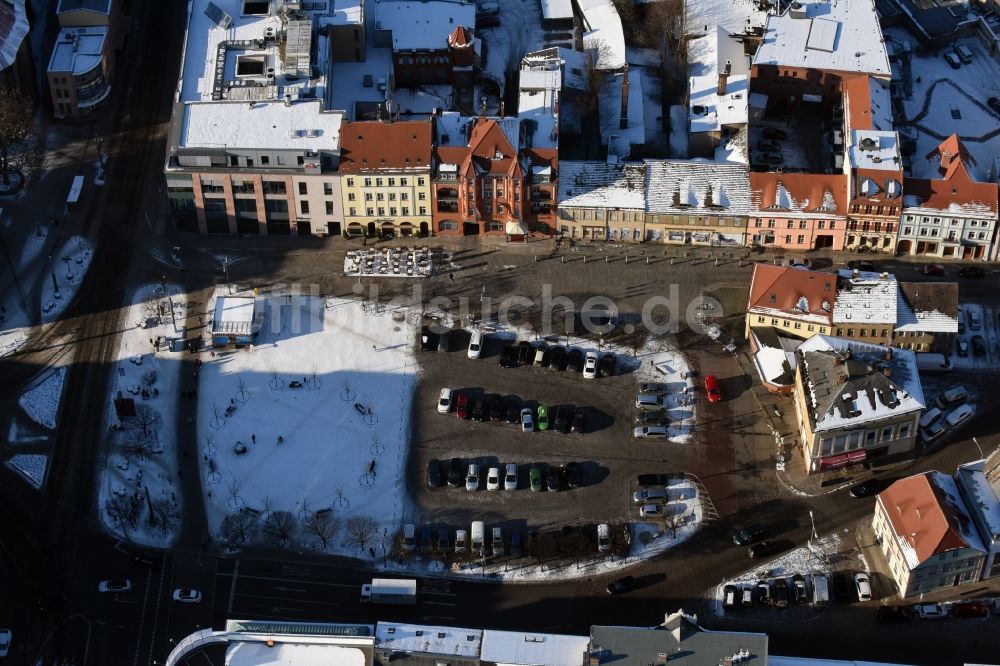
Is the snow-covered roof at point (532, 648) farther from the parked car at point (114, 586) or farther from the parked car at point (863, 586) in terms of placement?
the parked car at point (114, 586)

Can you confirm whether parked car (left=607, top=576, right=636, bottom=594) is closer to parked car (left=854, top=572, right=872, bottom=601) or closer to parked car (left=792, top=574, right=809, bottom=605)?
parked car (left=792, top=574, right=809, bottom=605)

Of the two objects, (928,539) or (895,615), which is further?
(895,615)

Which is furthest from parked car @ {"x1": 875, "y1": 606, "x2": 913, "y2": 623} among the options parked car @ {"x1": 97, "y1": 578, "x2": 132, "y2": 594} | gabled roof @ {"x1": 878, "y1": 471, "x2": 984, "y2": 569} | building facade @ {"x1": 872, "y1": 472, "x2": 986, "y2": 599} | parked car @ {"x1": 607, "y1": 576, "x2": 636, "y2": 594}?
parked car @ {"x1": 97, "y1": 578, "x2": 132, "y2": 594}

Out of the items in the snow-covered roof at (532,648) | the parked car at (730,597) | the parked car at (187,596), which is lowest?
the parked car at (730,597)

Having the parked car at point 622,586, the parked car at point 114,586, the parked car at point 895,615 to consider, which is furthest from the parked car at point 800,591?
the parked car at point 114,586

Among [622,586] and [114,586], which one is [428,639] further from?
[114,586]

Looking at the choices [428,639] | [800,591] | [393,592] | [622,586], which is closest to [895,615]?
[800,591]
